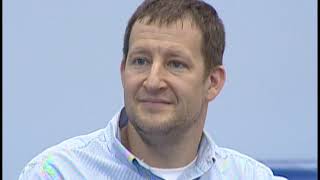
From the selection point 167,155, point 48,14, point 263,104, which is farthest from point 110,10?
point 167,155

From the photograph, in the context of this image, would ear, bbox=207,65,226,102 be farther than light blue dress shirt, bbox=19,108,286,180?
Yes

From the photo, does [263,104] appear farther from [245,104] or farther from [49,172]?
[49,172]

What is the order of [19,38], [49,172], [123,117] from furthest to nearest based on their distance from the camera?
[19,38], [123,117], [49,172]

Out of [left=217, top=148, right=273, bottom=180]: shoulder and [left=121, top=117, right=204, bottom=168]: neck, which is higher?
[left=121, top=117, right=204, bottom=168]: neck

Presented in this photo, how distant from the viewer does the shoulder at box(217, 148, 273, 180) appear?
1856mm

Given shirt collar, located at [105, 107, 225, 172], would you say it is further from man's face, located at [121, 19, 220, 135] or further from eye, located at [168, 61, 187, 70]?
eye, located at [168, 61, 187, 70]

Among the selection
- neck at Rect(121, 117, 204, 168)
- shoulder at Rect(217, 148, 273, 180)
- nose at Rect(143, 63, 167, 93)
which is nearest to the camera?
nose at Rect(143, 63, 167, 93)

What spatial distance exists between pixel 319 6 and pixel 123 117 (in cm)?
90

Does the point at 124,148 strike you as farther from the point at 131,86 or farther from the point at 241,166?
the point at 241,166

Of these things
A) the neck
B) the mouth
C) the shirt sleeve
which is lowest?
the shirt sleeve

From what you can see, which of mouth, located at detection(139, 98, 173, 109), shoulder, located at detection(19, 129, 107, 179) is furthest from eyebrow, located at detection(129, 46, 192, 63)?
shoulder, located at detection(19, 129, 107, 179)

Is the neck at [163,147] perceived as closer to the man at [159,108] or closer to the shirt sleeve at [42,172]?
the man at [159,108]

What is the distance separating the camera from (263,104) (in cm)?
237

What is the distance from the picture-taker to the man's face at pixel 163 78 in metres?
1.64
